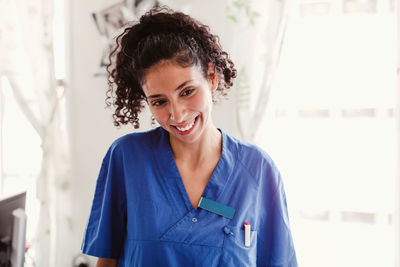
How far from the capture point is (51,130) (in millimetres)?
2090

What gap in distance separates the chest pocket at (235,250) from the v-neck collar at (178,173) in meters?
0.11

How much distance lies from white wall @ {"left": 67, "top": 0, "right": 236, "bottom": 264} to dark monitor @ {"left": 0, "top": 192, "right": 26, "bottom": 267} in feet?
3.74

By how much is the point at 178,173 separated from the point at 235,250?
28 cm

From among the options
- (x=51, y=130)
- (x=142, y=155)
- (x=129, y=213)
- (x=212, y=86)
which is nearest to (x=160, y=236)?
(x=129, y=213)

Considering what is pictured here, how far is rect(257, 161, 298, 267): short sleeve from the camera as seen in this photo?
1.11 meters

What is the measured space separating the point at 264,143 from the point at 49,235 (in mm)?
1384

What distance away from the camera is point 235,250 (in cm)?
100

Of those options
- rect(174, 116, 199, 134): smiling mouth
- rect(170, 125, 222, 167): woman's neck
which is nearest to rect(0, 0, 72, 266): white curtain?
rect(170, 125, 222, 167): woman's neck

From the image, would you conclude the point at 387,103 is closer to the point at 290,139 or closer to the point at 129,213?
the point at 290,139

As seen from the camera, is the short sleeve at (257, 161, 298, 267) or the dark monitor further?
the short sleeve at (257, 161, 298, 267)

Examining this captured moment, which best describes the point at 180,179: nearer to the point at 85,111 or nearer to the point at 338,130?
the point at 338,130

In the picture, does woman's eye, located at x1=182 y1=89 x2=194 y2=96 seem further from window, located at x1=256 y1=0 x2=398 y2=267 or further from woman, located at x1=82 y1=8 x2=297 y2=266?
window, located at x1=256 y1=0 x2=398 y2=267

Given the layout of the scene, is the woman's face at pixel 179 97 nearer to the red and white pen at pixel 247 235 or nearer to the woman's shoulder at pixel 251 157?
the woman's shoulder at pixel 251 157

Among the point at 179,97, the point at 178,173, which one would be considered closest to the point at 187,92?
the point at 179,97
